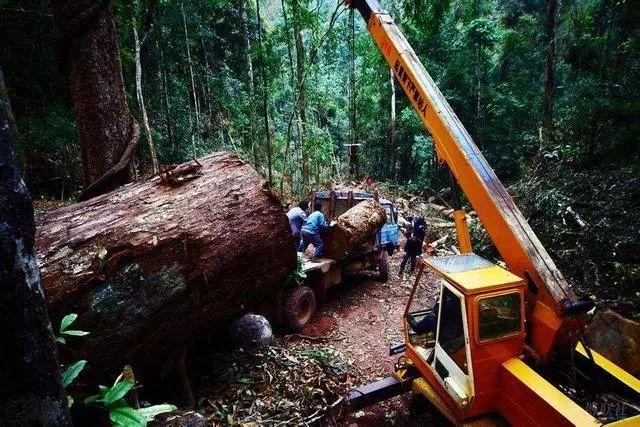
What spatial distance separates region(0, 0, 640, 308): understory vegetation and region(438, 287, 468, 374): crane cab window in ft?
12.6

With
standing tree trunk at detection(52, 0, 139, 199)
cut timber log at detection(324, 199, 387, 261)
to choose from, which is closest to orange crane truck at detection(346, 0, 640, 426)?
cut timber log at detection(324, 199, 387, 261)

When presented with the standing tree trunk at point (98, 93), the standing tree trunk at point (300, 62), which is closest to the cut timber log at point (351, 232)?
the standing tree trunk at point (98, 93)

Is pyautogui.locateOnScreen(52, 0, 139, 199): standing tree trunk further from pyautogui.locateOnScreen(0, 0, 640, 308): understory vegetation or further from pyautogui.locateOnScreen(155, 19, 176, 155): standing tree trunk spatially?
pyautogui.locateOnScreen(155, 19, 176, 155): standing tree trunk

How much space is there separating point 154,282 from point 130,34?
12.5 m

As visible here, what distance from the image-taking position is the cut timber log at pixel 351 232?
6988 mm

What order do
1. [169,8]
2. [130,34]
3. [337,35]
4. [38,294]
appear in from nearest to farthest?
1. [38,294]
2. [130,34]
3. [169,8]
4. [337,35]

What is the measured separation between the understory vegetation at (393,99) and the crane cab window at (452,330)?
3854 millimetres

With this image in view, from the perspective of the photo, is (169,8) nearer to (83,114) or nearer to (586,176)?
(83,114)

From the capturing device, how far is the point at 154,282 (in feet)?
11.0

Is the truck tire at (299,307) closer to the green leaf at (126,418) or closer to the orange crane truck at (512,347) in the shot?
the orange crane truck at (512,347)

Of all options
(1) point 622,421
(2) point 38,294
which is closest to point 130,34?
(2) point 38,294

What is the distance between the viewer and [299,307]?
6.14 metres

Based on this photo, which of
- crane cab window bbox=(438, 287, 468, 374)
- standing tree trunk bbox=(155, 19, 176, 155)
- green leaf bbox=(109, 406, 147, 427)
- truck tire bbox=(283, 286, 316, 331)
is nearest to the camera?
green leaf bbox=(109, 406, 147, 427)

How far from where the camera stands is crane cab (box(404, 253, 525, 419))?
3.23m
